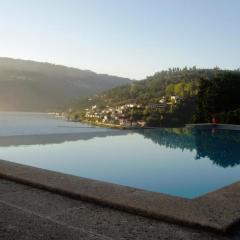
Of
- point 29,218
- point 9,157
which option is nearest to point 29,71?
point 9,157

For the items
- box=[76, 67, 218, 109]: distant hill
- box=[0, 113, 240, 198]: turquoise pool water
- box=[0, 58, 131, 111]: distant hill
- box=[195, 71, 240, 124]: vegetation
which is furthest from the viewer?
box=[0, 58, 131, 111]: distant hill

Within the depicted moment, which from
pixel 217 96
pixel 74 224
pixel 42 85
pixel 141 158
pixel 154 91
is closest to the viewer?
pixel 74 224

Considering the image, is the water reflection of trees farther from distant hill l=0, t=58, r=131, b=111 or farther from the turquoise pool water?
distant hill l=0, t=58, r=131, b=111

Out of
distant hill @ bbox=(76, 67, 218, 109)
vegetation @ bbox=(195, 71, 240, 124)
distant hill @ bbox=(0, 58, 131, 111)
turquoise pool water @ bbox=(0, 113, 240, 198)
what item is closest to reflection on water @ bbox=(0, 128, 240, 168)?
turquoise pool water @ bbox=(0, 113, 240, 198)

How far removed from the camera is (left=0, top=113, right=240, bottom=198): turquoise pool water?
7.88 m

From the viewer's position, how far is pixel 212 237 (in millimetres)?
3154

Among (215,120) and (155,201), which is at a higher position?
(215,120)

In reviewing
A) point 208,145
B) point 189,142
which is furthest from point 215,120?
point 208,145

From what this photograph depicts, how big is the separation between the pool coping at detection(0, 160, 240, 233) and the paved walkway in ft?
0.24

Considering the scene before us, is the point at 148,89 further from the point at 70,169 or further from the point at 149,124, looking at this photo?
the point at 70,169

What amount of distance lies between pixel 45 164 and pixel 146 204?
6.23m

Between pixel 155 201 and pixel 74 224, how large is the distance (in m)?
0.97

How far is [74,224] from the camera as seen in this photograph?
3426 mm

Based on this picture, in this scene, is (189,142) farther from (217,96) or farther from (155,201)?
(217,96)
